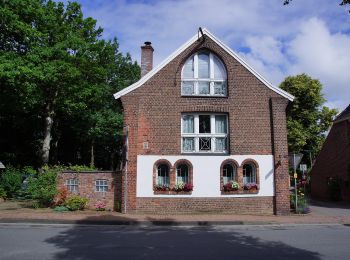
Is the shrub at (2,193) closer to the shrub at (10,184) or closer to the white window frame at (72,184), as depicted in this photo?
the shrub at (10,184)

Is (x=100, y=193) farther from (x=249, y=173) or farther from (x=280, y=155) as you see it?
(x=280, y=155)

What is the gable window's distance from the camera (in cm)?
2003

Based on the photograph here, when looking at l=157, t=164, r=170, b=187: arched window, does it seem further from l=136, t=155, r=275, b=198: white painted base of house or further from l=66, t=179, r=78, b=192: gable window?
l=66, t=179, r=78, b=192: gable window

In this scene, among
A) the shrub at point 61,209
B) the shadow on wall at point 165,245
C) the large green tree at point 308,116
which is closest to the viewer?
the shadow on wall at point 165,245

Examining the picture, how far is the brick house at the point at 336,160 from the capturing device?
29531 millimetres

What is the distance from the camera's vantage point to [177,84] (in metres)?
20.2

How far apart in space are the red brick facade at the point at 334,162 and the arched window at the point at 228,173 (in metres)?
13.2

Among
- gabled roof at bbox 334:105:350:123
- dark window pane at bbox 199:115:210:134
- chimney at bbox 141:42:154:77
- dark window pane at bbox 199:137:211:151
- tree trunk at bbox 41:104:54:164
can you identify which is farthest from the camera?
tree trunk at bbox 41:104:54:164

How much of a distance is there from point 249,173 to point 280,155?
5.67 ft

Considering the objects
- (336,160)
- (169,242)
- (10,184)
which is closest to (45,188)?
(10,184)

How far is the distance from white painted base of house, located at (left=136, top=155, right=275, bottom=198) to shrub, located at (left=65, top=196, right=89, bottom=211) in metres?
2.64

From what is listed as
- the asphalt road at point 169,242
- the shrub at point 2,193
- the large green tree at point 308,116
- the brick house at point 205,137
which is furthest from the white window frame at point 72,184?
the large green tree at point 308,116

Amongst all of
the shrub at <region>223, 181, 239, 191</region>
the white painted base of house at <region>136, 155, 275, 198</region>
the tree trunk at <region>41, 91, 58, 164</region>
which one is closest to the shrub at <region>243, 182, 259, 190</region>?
the white painted base of house at <region>136, 155, 275, 198</region>

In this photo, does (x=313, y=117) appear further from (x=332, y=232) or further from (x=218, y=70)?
(x=332, y=232)
